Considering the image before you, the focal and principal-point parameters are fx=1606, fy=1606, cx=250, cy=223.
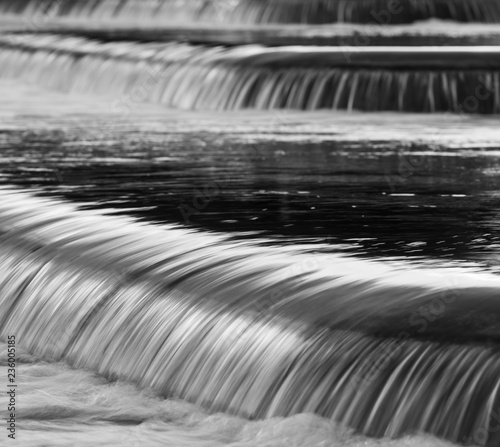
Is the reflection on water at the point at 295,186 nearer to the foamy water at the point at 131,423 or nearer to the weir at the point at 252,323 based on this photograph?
the weir at the point at 252,323

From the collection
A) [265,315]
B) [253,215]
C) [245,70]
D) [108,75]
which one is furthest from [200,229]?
[108,75]

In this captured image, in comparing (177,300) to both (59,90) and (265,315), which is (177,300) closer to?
(265,315)

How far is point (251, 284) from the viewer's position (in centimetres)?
623

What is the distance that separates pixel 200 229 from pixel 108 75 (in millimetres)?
11551

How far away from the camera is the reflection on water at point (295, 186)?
7156mm

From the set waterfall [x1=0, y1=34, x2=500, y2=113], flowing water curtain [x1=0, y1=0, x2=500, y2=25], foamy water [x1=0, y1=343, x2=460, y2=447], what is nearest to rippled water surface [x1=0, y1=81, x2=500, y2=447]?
foamy water [x1=0, y1=343, x2=460, y2=447]

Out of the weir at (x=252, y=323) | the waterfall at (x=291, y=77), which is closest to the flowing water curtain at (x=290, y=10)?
the waterfall at (x=291, y=77)

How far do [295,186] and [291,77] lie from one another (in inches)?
273

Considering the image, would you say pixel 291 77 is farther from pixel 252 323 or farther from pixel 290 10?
pixel 290 10

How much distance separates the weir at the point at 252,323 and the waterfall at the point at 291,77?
758cm

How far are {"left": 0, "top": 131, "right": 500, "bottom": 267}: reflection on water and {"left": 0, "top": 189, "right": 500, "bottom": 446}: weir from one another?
440mm

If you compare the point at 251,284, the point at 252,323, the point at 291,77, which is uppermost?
the point at 291,77

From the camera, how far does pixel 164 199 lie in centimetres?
848

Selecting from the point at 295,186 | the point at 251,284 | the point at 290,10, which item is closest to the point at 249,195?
the point at 295,186
